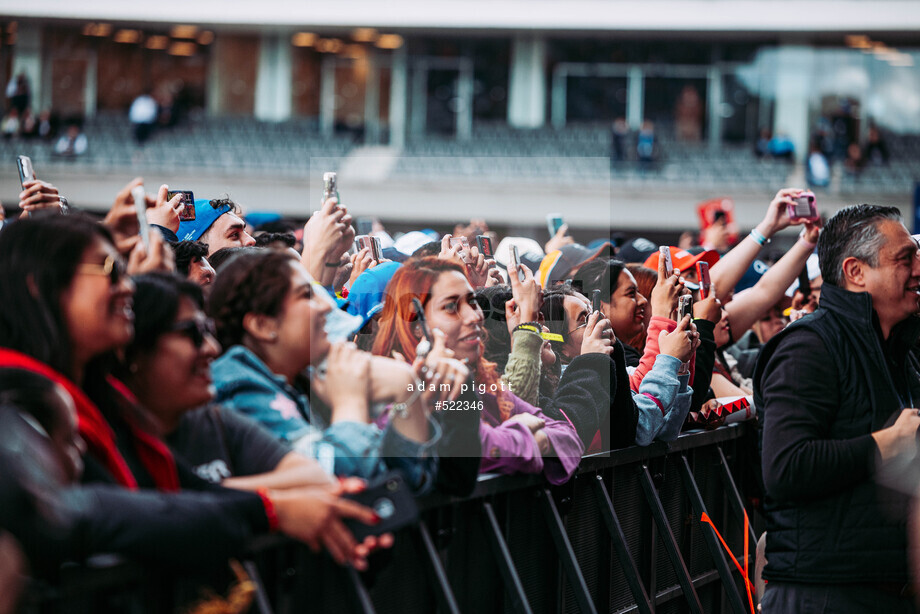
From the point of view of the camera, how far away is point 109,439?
7.92 ft

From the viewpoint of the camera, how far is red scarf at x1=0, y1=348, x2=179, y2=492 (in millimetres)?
2262

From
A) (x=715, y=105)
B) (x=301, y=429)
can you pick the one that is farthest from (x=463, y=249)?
(x=715, y=105)

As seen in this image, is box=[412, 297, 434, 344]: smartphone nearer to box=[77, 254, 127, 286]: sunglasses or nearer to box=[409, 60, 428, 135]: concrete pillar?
box=[77, 254, 127, 286]: sunglasses

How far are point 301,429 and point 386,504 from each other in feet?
1.04

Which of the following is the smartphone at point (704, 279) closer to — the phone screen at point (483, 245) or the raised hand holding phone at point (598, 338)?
the phone screen at point (483, 245)

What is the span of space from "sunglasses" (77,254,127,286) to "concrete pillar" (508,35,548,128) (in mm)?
30156

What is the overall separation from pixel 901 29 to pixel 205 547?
30.5 m

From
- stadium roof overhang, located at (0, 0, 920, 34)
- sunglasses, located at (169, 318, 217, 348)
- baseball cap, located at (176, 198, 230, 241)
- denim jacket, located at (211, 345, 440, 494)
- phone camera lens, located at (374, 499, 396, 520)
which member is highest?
stadium roof overhang, located at (0, 0, 920, 34)

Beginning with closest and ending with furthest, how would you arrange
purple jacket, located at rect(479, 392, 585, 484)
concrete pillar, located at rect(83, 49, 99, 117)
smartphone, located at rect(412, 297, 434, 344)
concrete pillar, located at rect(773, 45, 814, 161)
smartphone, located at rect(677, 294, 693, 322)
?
smartphone, located at rect(412, 297, 434, 344), purple jacket, located at rect(479, 392, 585, 484), smartphone, located at rect(677, 294, 693, 322), concrete pillar, located at rect(773, 45, 814, 161), concrete pillar, located at rect(83, 49, 99, 117)

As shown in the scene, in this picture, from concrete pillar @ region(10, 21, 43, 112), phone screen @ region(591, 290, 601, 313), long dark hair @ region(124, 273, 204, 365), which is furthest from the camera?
concrete pillar @ region(10, 21, 43, 112)

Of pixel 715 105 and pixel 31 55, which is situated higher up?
pixel 31 55

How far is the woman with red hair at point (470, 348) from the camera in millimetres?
3578

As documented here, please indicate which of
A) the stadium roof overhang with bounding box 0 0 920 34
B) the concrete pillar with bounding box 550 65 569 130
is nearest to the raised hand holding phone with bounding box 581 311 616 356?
the stadium roof overhang with bounding box 0 0 920 34

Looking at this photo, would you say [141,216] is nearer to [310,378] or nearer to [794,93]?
[310,378]
